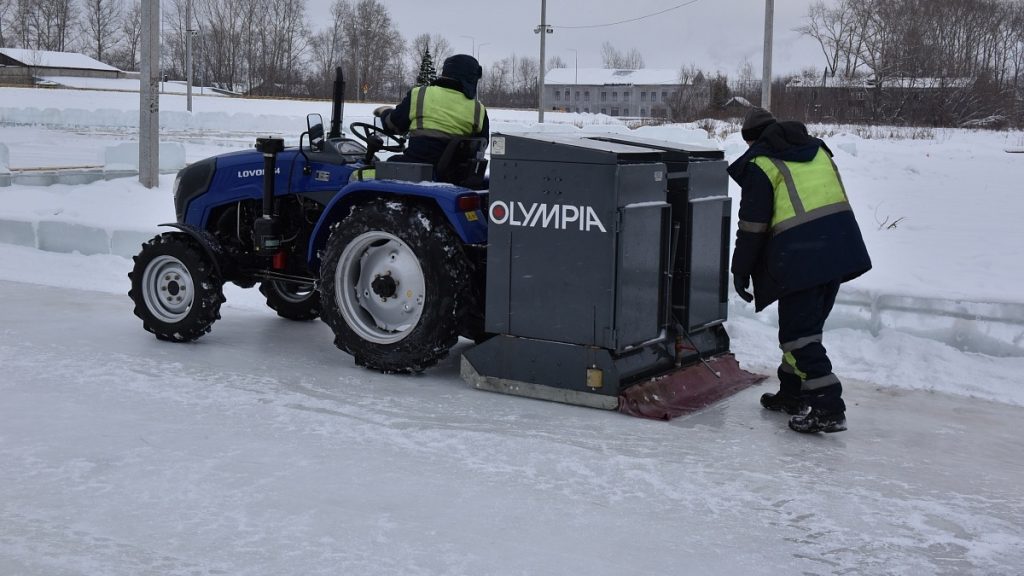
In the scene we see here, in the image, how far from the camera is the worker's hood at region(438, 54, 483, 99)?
6.45 metres

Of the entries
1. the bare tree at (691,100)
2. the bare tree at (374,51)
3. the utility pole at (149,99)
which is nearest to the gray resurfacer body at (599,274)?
the utility pole at (149,99)

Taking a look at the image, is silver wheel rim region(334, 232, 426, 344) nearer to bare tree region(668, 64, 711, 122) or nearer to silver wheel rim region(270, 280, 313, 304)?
silver wheel rim region(270, 280, 313, 304)

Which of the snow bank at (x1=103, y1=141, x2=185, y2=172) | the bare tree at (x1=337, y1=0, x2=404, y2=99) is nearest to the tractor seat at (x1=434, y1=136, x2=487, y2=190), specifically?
the snow bank at (x1=103, y1=141, x2=185, y2=172)

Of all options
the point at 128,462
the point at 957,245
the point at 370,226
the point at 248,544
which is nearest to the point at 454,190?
the point at 370,226

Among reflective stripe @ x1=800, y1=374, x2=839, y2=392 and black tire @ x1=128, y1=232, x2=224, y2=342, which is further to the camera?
black tire @ x1=128, y1=232, x2=224, y2=342

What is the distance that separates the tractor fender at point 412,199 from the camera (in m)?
6.20

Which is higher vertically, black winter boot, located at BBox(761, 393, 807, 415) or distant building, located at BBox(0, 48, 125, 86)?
distant building, located at BBox(0, 48, 125, 86)

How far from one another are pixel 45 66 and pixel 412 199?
270ft

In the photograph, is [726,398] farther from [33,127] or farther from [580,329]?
[33,127]

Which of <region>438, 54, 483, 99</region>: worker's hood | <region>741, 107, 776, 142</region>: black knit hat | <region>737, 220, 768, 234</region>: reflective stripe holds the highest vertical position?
<region>438, 54, 483, 99</region>: worker's hood

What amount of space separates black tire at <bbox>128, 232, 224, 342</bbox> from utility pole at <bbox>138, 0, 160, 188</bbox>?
7910 mm

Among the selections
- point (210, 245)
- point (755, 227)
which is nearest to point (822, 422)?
point (755, 227)

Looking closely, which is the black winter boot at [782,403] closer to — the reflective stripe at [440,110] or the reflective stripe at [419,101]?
the reflective stripe at [440,110]

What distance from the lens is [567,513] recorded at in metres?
4.24
